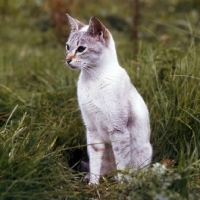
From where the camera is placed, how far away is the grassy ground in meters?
2.67

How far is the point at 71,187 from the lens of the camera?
9.61 ft

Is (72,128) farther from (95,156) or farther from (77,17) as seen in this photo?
(77,17)

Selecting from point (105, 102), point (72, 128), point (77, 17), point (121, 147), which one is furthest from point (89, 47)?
point (77, 17)

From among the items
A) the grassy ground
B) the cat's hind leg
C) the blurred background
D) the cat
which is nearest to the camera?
the grassy ground

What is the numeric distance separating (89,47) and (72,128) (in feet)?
2.66

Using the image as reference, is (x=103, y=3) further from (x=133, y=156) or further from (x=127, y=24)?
(x=133, y=156)

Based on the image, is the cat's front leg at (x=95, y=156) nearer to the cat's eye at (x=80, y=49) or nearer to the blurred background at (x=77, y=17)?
the cat's eye at (x=80, y=49)

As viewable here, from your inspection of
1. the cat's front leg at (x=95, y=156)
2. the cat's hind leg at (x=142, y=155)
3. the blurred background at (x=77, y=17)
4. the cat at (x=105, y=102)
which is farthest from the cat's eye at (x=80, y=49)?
the blurred background at (x=77, y=17)

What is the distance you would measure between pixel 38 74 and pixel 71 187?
2554mm

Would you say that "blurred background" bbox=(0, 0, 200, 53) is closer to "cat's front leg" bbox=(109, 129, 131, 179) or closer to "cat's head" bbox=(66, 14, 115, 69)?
"cat's head" bbox=(66, 14, 115, 69)

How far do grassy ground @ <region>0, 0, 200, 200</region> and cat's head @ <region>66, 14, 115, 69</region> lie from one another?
41 centimetres

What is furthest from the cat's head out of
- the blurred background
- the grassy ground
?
the blurred background

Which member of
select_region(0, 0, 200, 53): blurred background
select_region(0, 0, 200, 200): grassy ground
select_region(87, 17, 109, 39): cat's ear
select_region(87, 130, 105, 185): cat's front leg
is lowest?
select_region(87, 130, 105, 185): cat's front leg

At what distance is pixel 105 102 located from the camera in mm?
3205
